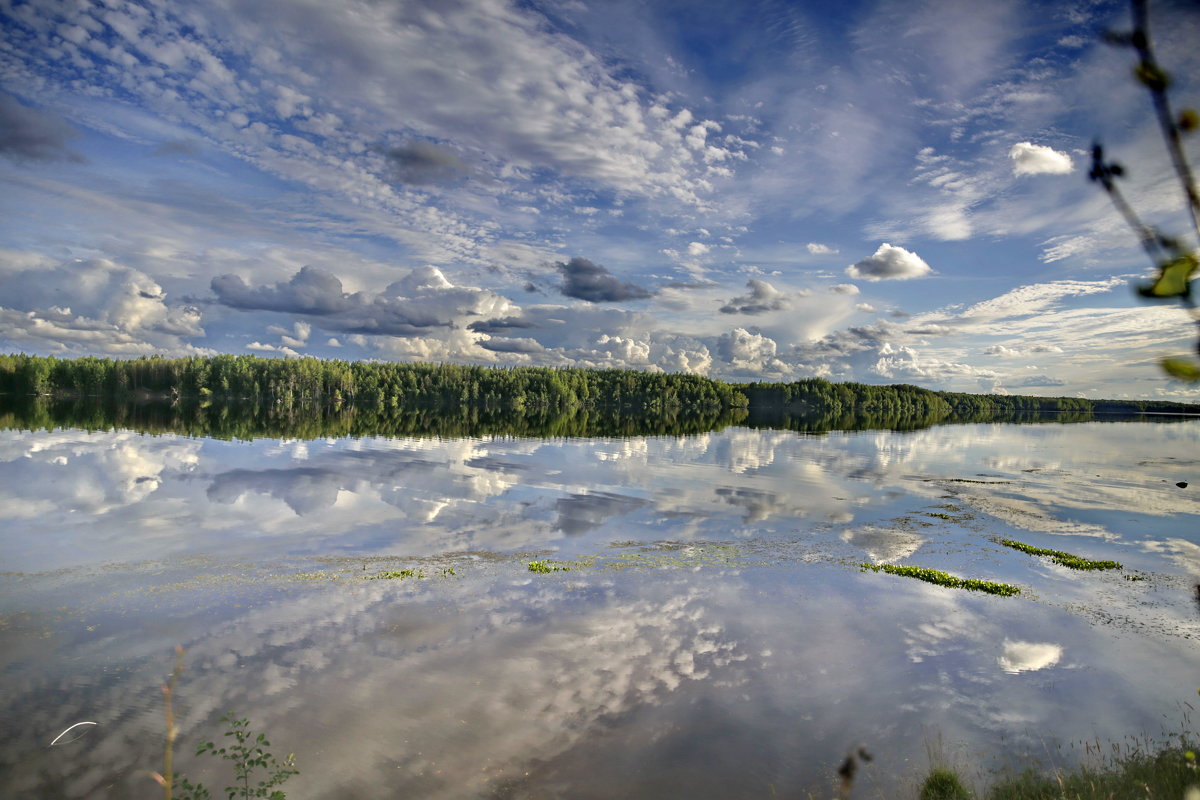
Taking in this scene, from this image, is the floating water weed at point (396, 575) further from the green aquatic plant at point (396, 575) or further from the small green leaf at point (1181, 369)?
the small green leaf at point (1181, 369)

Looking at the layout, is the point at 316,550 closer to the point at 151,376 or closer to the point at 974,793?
the point at 974,793

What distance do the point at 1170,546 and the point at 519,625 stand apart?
29471mm

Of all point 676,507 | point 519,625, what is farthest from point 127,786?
point 676,507

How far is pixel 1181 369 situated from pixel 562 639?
15245mm

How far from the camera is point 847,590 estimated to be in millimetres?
20406

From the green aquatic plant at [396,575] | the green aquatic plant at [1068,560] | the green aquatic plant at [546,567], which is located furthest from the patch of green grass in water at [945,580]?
the green aquatic plant at [396,575]

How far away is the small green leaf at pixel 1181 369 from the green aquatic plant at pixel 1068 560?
27.8m

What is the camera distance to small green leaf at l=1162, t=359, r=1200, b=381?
68.9 inches

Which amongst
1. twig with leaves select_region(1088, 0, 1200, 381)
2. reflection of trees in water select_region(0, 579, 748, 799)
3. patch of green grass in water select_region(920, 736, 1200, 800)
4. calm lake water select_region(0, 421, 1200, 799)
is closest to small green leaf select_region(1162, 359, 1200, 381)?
twig with leaves select_region(1088, 0, 1200, 381)

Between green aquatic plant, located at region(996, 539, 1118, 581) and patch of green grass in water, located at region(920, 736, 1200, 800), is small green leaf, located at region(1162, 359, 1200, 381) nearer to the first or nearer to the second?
patch of green grass in water, located at region(920, 736, 1200, 800)

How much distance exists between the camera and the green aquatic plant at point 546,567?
21203mm

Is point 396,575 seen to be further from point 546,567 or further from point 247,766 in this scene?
point 247,766

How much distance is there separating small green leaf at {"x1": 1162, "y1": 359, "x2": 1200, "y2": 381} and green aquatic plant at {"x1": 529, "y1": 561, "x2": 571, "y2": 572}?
20.4 meters

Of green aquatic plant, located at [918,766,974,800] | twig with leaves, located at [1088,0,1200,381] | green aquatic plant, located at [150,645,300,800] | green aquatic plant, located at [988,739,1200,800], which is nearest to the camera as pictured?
twig with leaves, located at [1088,0,1200,381]
